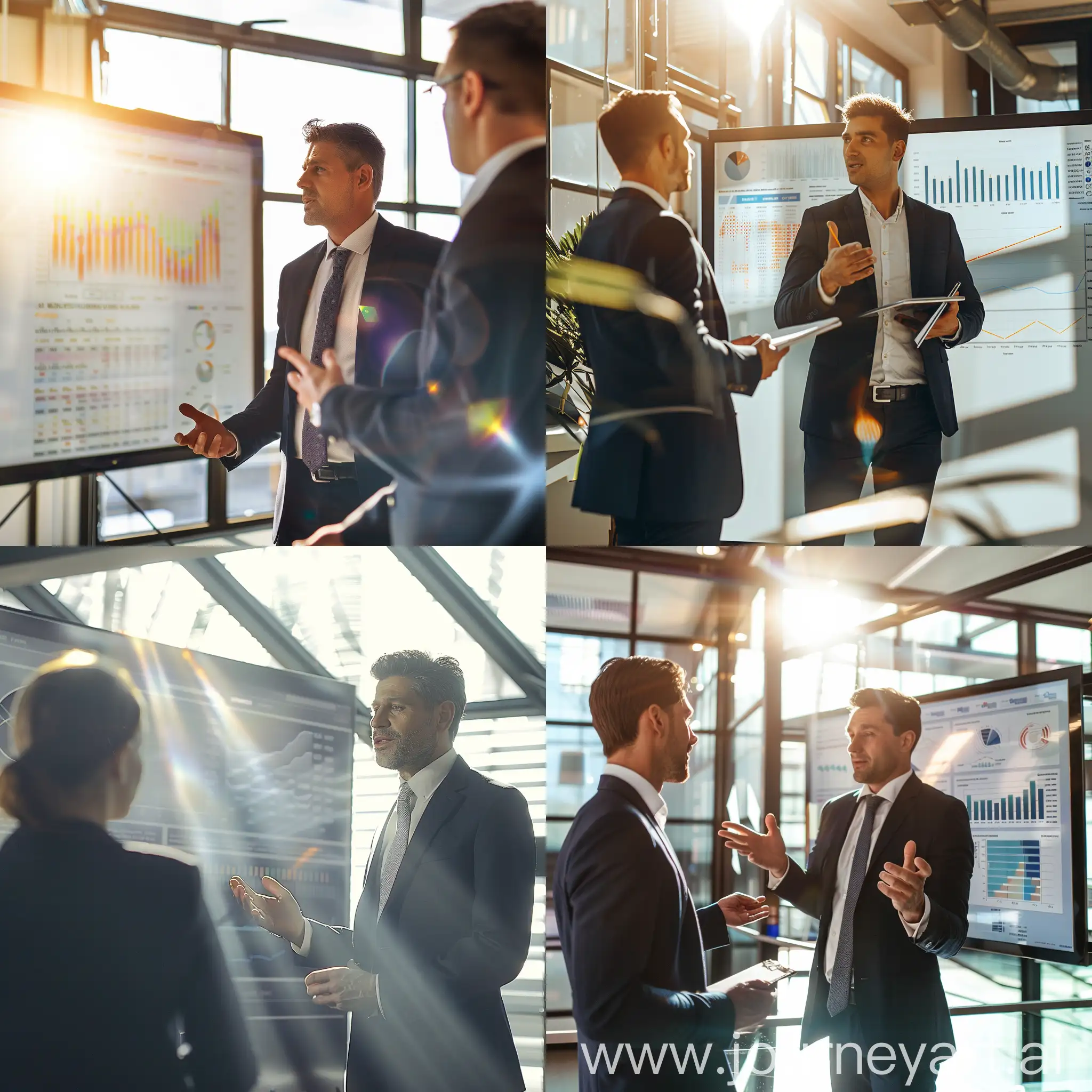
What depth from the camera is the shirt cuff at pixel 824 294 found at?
123 inches

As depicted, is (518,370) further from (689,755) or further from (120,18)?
(120,18)

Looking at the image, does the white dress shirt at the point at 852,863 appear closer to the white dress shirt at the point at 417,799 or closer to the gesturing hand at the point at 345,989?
the white dress shirt at the point at 417,799

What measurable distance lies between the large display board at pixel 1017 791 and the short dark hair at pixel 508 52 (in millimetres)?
1678

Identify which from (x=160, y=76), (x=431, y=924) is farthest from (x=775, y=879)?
(x=160, y=76)

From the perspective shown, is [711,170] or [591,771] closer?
[591,771]

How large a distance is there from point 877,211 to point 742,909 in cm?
182

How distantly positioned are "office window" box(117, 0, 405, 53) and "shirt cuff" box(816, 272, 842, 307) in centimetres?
119

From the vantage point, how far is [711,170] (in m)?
3.28

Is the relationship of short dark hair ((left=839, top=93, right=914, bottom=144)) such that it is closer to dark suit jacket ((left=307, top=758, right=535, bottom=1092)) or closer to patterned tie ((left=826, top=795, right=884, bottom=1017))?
patterned tie ((left=826, top=795, right=884, bottom=1017))

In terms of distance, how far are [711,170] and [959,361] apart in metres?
0.86

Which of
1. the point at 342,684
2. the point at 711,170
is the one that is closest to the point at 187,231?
the point at 342,684

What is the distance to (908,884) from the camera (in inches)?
109

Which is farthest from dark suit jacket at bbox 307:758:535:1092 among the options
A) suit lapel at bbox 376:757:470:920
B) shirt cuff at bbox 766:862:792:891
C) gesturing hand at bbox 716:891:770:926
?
shirt cuff at bbox 766:862:792:891

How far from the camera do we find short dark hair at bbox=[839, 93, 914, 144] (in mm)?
3219
